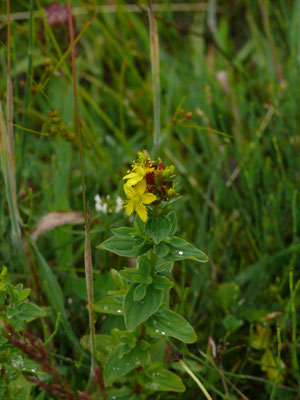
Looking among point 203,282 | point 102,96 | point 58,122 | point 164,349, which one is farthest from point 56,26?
point 164,349

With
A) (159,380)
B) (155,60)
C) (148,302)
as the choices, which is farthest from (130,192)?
(155,60)

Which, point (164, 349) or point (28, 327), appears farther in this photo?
point (28, 327)

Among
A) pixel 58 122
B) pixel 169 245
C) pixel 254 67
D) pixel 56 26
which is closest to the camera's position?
pixel 169 245

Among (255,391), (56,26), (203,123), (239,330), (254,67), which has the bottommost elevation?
(255,391)

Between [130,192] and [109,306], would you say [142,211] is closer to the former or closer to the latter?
[130,192]

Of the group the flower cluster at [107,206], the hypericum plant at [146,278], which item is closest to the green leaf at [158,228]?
the hypericum plant at [146,278]

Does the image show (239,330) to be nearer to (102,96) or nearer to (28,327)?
(28,327)
